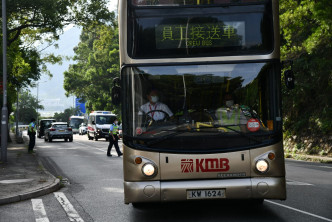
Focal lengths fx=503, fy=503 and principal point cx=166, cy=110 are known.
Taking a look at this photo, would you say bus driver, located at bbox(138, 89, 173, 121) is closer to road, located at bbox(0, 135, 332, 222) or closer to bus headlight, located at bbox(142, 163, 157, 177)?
bus headlight, located at bbox(142, 163, 157, 177)

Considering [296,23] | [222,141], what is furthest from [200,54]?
[296,23]

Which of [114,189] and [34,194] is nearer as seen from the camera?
[34,194]

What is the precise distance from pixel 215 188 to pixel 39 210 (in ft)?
11.2

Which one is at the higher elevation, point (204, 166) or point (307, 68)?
point (307, 68)

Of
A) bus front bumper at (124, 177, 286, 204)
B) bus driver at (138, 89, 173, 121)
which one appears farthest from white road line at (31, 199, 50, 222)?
bus driver at (138, 89, 173, 121)

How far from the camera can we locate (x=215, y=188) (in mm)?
6902

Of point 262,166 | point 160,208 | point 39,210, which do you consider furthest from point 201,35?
point 39,210

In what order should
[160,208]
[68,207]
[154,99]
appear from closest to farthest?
[154,99] → [160,208] → [68,207]

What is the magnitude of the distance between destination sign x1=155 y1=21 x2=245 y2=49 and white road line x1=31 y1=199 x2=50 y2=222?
324cm

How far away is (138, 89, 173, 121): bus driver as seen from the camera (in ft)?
23.3

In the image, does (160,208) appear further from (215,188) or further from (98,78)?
(98,78)

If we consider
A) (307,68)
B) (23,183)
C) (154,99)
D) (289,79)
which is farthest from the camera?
(307,68)

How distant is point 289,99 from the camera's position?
27.2 metres

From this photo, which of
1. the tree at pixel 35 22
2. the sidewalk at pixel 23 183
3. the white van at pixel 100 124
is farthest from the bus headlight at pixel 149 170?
the white van at pixel 100 124
